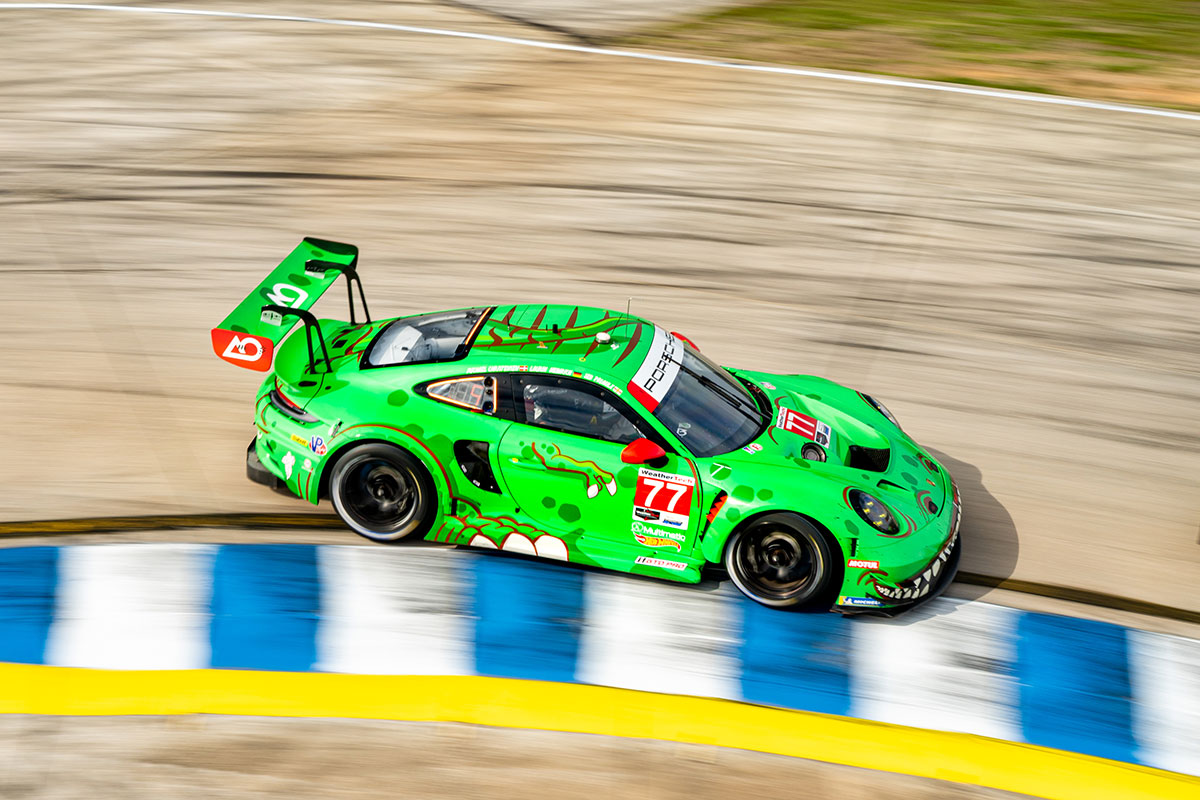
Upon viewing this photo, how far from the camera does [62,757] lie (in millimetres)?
5488

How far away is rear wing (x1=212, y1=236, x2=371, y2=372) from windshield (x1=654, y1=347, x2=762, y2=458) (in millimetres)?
2228

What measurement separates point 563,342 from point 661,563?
1436 mm

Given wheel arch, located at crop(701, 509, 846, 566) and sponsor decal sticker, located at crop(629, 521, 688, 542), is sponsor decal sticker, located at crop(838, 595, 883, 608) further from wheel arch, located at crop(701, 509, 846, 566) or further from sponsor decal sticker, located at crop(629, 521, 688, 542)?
sponsor decal sticker, located at crop(629, 521, 688, 542)

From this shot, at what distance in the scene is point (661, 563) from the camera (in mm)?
6391

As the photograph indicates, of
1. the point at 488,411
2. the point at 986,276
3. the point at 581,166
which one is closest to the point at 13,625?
the point at 488,411

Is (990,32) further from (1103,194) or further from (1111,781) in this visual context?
(1111,781)

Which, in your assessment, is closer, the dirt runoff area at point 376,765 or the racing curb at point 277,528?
the dirt runoff area at point 376,765

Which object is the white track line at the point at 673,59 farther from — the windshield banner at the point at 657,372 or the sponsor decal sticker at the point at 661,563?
the sponsor decal sticker at the point at 661,563

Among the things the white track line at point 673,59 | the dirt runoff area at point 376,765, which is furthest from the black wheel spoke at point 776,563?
the white track line at point 673,59

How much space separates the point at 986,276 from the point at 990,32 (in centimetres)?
742

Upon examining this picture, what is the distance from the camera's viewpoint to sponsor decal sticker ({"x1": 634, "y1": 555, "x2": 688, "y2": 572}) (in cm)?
639

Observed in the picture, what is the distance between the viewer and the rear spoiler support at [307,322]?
6.70 metres

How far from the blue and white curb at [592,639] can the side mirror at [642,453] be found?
856mm

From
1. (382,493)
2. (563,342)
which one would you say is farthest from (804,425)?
(382,493)
